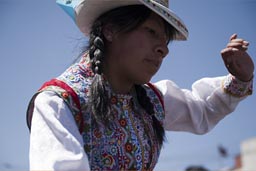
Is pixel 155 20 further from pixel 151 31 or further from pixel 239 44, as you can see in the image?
pixel 239 44

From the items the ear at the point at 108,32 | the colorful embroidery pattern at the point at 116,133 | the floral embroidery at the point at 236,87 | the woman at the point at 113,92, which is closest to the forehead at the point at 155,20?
the woman at the point at 113,92

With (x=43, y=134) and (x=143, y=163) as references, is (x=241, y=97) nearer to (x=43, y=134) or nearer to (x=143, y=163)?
(x=143, y=163)

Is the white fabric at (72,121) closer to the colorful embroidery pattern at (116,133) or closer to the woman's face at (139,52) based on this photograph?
the colorful embroidery pattern at (116,133)

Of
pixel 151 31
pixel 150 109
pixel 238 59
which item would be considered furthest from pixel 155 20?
pixel 238 59

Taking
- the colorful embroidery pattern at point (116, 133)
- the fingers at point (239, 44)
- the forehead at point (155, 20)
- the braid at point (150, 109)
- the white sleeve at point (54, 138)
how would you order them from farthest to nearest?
the fingers at point (239, 44), the braid at point (150, 109), the forehead at point (155, 20), the colorful embroidery pattern at point (116, 133), the white sleeve at point (54, 138)

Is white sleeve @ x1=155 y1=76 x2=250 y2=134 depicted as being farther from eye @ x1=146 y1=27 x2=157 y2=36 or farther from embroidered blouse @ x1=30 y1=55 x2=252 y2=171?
eye @ x1=146 y1=27 x2=157 y2=36

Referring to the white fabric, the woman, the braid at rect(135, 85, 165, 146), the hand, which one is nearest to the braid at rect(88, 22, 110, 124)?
the woman

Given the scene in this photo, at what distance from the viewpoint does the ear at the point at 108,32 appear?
1798mm

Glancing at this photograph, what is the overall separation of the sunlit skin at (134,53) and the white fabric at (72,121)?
0.30 metres

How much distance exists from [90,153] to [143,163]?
0.22 metres

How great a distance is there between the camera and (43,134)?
1.45m

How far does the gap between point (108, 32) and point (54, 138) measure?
54 centimetres

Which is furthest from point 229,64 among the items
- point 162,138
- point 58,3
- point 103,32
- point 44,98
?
point 44,98

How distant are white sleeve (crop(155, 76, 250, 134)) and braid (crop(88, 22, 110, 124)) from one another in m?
0.43
